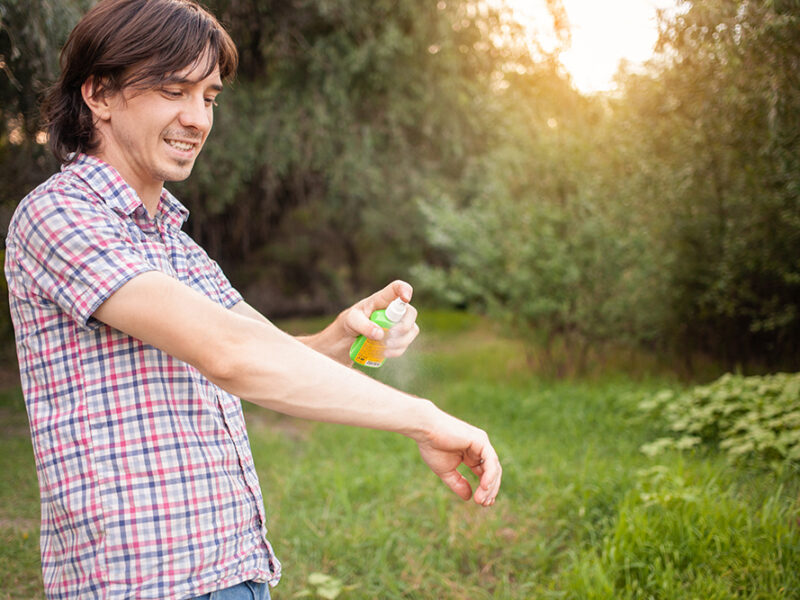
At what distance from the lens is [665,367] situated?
23.9 feet

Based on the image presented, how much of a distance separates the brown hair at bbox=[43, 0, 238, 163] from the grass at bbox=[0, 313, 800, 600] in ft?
7.23

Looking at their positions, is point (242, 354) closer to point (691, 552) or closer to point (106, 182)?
point (106, 182)

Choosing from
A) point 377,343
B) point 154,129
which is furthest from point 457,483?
point 154,129

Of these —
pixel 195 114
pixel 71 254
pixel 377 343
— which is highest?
pixel 195 114

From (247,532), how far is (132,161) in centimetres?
77

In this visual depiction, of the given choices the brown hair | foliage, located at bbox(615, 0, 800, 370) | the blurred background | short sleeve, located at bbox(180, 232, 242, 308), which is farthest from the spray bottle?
the blurred background

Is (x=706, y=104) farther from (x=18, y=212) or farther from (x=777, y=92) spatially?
(x=18, y=212)

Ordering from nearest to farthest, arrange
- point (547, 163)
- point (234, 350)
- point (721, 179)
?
point (234, 350) → point (721, 179) → point (547, 163)

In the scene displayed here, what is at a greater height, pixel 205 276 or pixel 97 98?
pixel 97 98

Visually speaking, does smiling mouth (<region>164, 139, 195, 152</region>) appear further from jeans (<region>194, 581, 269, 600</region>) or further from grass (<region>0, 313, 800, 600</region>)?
grass (<region>0, 313, 800, 600</region>)

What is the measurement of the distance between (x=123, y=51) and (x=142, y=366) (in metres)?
0.61

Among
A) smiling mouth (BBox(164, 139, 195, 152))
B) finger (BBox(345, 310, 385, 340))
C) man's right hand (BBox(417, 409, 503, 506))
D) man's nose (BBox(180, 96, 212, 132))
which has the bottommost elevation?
man's right hand (BBox(417, 409, 503, 506))

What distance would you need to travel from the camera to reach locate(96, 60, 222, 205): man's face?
52.6 inches

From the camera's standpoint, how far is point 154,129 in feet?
4.42
